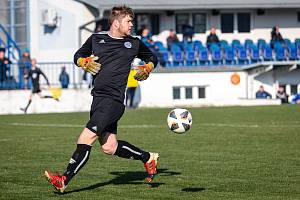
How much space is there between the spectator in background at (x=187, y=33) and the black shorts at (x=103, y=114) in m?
28.4

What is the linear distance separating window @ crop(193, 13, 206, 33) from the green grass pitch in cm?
1771

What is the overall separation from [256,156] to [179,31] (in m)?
26.4

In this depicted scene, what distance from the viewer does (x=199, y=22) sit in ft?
130

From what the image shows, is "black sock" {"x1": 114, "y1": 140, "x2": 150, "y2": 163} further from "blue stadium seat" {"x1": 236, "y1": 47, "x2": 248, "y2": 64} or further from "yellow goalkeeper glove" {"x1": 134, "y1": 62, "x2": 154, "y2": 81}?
"blue stadium seat" {"x1": 236, "y1": 47, "x2": 248, "y2": 64}

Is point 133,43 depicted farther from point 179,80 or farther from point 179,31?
point 179,31

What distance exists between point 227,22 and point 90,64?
3081cm

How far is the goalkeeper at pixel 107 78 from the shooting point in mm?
9492

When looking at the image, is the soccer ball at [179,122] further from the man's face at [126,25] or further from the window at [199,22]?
the window at [199,22]

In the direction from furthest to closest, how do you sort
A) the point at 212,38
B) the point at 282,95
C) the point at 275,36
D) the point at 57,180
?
the point at 275,36 → the point at 212,38 → the point at 282,95 → the point at 57,180

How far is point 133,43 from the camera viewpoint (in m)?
9.95

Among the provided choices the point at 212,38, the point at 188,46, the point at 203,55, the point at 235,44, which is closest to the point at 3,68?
the point at 188,46

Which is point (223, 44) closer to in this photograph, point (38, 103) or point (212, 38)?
point (212, 38)

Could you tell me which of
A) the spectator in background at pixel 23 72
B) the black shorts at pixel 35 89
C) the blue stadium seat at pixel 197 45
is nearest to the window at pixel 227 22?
the blue stadium seat at pixel 197 45

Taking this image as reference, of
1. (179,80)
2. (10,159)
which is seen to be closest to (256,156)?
(10,159)
